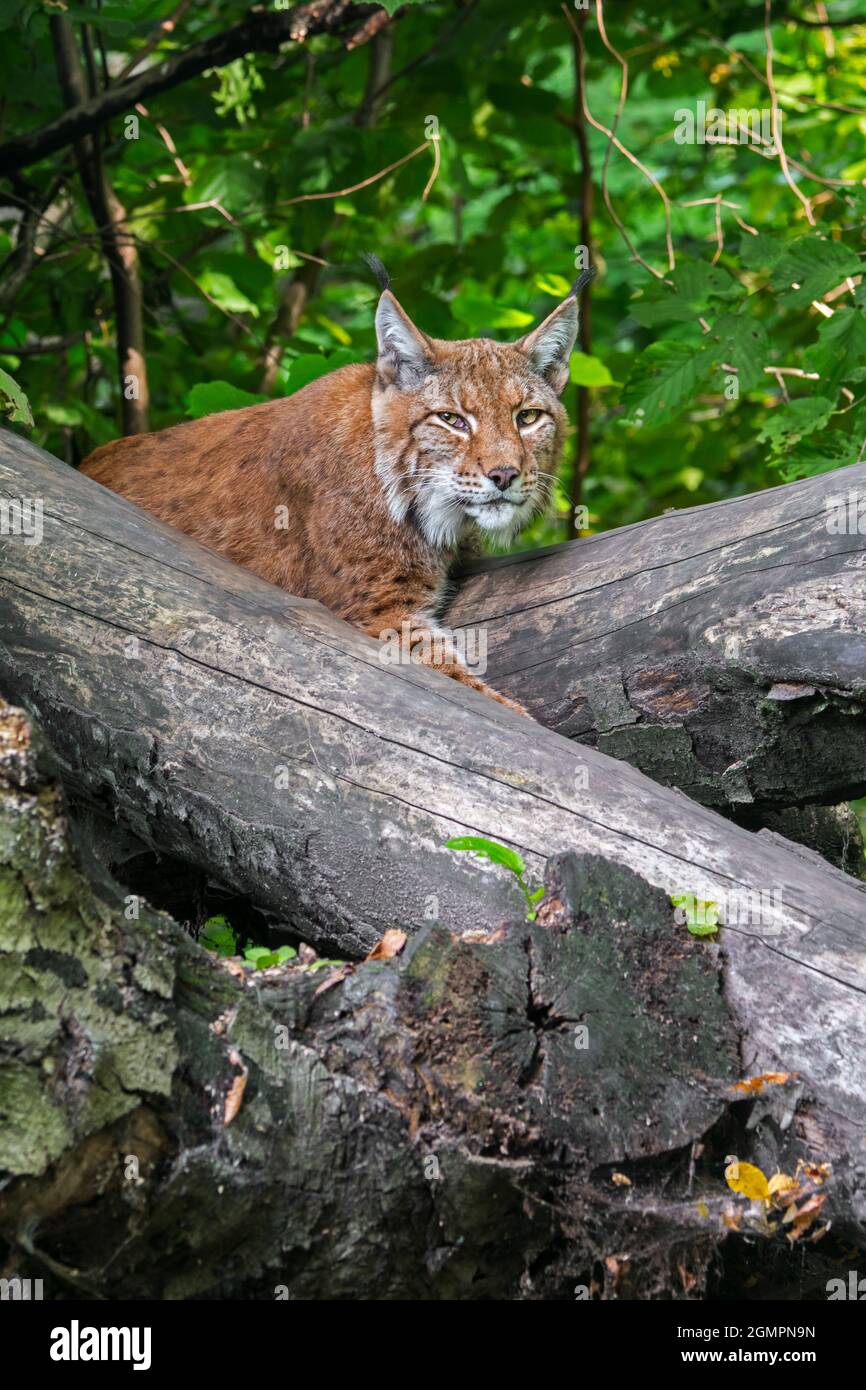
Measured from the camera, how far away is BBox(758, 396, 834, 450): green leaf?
4.74m

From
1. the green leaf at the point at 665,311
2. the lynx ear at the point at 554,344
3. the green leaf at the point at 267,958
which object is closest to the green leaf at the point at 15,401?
the green leaf at the point at 267,958

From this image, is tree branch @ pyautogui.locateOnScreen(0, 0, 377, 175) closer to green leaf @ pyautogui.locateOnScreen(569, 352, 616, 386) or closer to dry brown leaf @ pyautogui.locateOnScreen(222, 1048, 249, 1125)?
green leaf @ pyautogui.locateOnScreen(569, 352, 616, 386)

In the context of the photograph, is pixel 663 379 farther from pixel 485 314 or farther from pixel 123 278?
pixel 123 278

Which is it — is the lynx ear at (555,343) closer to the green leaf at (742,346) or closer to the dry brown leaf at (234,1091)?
the green leaf at (742,346)

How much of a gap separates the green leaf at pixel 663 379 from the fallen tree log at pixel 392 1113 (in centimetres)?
276

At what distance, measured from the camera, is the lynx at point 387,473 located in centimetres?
481

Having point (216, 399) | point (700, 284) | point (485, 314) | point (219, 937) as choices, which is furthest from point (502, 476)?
point (219, 937)

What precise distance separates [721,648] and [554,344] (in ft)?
6.15

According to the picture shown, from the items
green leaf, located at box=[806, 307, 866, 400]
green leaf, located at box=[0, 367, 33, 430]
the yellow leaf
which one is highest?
green leaf, located at box=[806, 307, 866, 400]

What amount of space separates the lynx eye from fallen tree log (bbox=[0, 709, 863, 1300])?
256 centimetres

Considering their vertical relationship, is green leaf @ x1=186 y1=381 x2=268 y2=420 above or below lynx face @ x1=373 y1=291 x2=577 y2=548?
above

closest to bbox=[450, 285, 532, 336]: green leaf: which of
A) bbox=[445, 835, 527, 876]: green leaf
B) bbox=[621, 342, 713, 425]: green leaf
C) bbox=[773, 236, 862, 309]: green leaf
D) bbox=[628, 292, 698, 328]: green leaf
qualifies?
bbox=[628, 292, 698, 328]: green leaf

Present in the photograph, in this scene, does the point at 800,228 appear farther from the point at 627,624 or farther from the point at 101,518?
the point at 101,518

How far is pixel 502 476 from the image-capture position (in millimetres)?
4750
